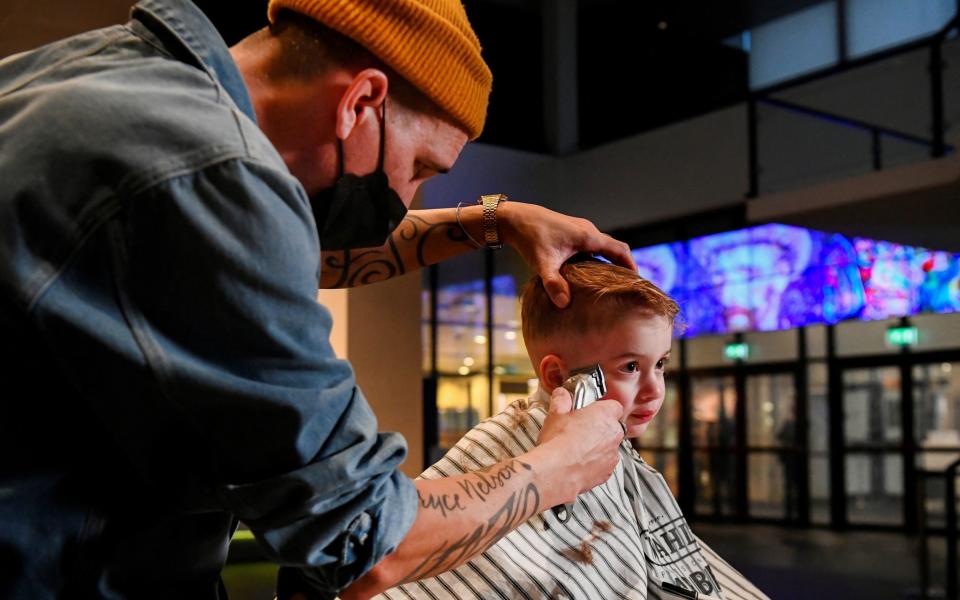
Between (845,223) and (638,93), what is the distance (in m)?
5.22

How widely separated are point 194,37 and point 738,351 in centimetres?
1202

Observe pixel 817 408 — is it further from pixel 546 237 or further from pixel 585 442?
pixel 585 442

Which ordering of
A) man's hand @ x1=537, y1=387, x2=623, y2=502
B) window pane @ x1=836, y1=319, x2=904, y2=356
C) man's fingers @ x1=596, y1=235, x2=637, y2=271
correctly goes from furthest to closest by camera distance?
window pane @ x1=836, y1=319, x2=904, y2=356 < man's fingers @ x1=596, y1=235, x2=637, y2=271 < man's hand @ x1=537, y1=387, x2=623, y2=502

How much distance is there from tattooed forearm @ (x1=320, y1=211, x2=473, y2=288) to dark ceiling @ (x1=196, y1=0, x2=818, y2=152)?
10207 millimetres

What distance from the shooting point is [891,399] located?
11.5 meters

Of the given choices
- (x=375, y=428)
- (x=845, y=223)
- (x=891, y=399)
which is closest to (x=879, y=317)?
(x=891, y=399)

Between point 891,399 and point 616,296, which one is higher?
point 616,296

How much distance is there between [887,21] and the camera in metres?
10.4

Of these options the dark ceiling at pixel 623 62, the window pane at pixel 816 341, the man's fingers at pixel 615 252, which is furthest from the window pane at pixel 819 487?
the man's fingers at pixel 615 252

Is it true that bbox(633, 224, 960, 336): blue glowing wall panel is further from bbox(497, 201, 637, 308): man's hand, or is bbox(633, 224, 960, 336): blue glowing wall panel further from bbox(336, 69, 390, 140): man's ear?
bbox(336, 69, 390, 140): man's ear

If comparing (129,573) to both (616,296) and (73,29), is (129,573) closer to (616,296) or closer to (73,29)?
(616,296)

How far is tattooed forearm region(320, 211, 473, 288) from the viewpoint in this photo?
1.59 metres

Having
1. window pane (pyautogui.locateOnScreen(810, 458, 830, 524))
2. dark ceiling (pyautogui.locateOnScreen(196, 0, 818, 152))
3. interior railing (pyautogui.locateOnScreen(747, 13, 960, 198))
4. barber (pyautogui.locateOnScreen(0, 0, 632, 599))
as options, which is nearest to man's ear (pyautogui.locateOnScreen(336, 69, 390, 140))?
barber (pyautogui.locateOnScreen(0, 0, 632, 599))

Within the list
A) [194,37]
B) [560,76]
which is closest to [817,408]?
[560,76]
